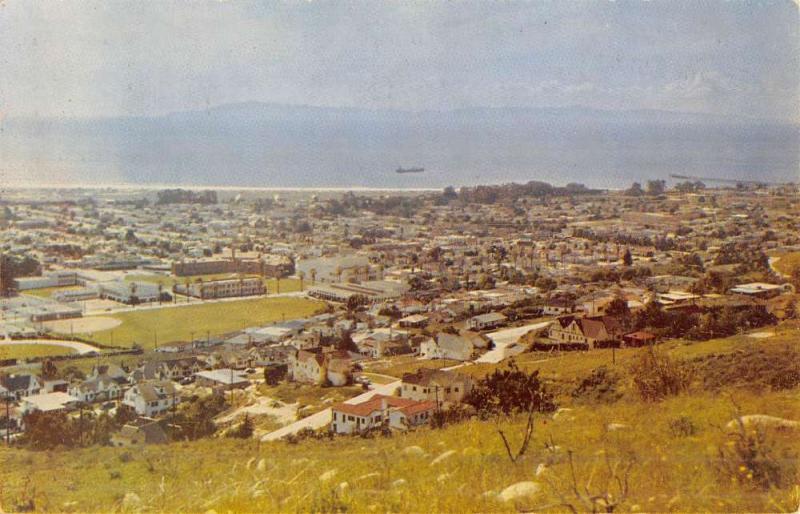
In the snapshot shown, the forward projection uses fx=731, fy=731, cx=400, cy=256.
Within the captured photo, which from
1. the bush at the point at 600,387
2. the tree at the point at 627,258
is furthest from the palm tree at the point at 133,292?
the tree at the point at 627,258

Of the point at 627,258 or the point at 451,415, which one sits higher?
the point at 627,258

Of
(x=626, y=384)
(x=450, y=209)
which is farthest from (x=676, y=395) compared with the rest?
(x=450, y=209)

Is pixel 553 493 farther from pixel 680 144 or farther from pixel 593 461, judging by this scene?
pixel 680 144

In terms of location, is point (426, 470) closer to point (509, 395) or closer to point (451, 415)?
point (451, 415)

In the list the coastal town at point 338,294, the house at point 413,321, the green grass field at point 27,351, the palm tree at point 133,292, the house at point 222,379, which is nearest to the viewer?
the coastal town at point 338,294

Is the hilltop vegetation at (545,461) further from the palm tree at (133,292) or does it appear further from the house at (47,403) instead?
the palm tree at (133,292)

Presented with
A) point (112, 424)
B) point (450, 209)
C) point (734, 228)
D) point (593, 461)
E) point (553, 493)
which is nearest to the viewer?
point (553, 493)

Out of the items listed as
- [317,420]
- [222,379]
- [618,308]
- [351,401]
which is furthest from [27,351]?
[618,308]
